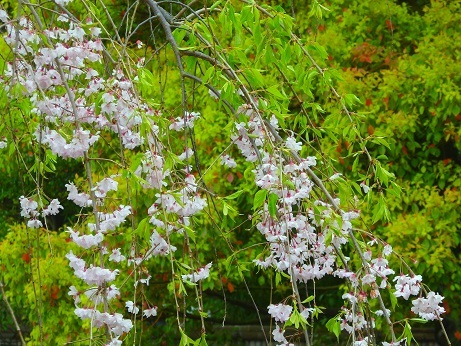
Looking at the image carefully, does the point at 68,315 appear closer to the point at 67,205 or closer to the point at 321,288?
the point at 321,288

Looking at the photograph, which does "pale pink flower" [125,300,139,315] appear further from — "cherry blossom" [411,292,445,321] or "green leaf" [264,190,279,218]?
"cherry blossom" [411,292,445,321]

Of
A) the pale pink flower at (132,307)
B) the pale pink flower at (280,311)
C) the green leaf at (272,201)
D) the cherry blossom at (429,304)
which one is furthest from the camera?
the cherry blossom at (429,304)

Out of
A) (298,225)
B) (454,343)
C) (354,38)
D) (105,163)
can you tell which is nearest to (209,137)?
(105,163)

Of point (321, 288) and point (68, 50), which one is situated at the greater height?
point (68, 50)

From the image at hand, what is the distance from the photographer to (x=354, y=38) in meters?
5.21

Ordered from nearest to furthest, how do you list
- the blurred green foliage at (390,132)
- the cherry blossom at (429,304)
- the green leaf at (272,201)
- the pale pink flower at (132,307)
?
the green leaf at (272,201) < the pale pink flower at (132,307) < the cherry blossom at (429,304) < the blurred green foliage at (390,132)

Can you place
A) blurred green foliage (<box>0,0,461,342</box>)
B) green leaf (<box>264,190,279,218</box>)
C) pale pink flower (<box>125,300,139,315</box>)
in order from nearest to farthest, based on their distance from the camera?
green leaf (<box>264,190,279,218</box>) → pale pink flower (<box>125,300,139,315</box>) → blurred green foliage (<box>0,0,461,342</box>)

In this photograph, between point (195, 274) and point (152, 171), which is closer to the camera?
point (152, 171)

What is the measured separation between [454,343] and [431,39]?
1.81 m

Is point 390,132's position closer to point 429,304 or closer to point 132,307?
point 429,304

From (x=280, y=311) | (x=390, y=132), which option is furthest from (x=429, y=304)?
(x=390, y=132)

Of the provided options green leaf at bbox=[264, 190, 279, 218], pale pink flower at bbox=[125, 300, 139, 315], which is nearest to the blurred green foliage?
pale pink flower at bbox=[125, 300, 139, 315]

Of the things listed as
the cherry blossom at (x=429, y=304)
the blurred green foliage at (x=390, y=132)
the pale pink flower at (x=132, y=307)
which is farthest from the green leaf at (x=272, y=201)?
the blurred green foliage at (x=390, y=132)

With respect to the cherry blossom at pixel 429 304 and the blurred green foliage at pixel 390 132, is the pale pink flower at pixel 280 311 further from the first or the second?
the blurred green foliage at pixel 390 132
